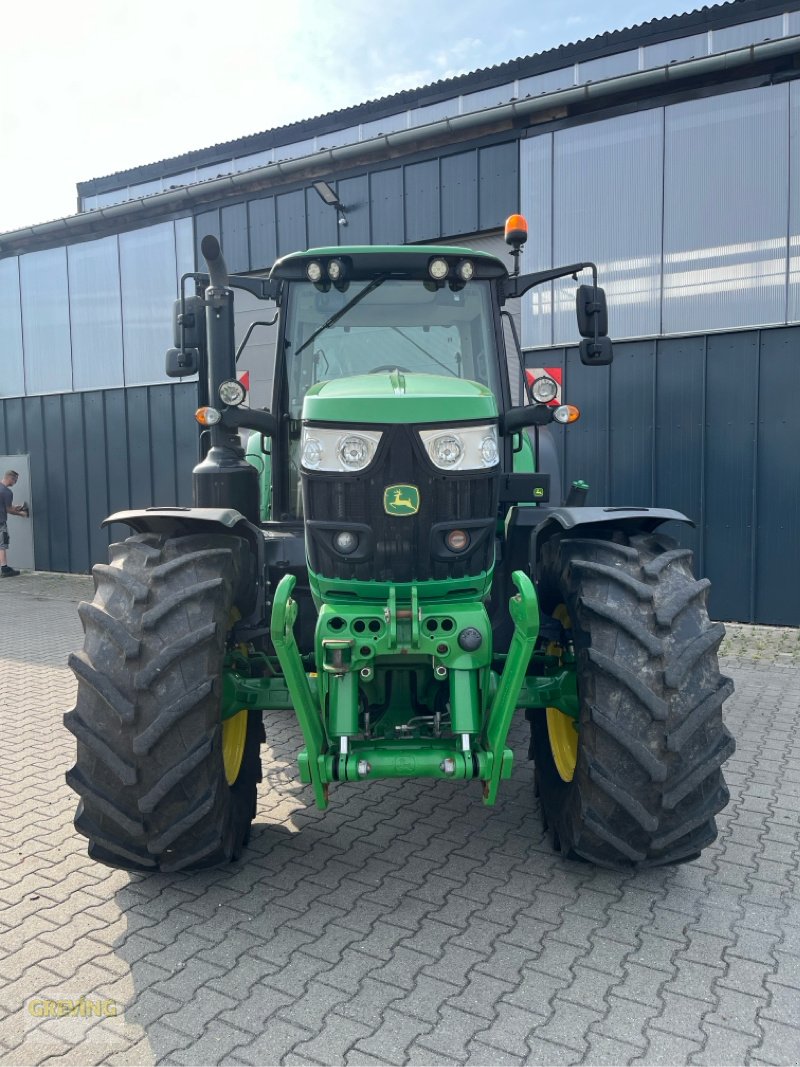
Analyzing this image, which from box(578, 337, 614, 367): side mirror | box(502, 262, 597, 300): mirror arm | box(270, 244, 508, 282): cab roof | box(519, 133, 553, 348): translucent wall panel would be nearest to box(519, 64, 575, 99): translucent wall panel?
box(519, 133, 553, 348): translucent wall panel

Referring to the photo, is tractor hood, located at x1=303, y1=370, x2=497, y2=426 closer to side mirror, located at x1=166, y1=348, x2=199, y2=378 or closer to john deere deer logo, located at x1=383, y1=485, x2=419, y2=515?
john deere deer logo, located at x1=383, y1=485, x2=419, y2=515

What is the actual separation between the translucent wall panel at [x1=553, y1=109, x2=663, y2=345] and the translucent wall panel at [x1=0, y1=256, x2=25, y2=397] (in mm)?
8921

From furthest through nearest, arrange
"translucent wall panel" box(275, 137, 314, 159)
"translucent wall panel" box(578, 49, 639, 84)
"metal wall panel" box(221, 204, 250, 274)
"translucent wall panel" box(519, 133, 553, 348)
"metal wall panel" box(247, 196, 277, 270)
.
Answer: "translucent wall panel" box(275, 137, 314, 159) < "translucent wall panel" box(578, 49, 639, 84) < "metal wall panel" box(221, 204, 250, 274) < "metal wall panel" box(247, 196, 277, 270) < "translucent wall panel" box(519, 133, 553, 348)

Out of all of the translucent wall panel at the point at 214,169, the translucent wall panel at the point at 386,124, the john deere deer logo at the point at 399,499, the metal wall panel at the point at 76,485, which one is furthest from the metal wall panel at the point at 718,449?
the translucent wall panel at the point at 214,169

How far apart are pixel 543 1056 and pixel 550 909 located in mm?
783

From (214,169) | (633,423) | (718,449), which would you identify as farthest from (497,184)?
(214,169)

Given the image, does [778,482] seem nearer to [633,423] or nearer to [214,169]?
[633,423]

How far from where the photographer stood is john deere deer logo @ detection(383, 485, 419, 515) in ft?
10.0

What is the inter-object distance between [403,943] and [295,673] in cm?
98

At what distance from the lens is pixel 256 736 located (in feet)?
12.6

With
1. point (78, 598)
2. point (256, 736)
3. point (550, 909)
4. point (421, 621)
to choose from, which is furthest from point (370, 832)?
point (78, 598)

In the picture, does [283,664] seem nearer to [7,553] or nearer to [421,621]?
[421,621]

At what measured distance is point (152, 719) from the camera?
2.90m

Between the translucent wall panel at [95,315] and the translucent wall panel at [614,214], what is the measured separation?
264 inches
